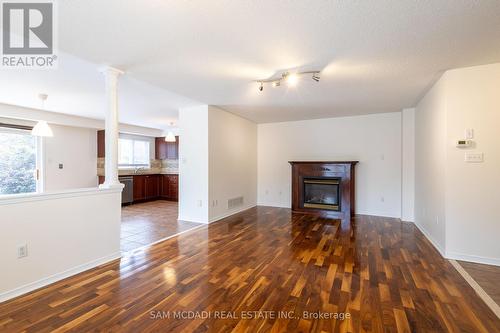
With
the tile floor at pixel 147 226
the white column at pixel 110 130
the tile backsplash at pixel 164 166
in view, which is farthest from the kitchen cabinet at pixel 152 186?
the white column at pixel 110 130

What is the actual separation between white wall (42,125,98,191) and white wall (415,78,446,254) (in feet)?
25.9

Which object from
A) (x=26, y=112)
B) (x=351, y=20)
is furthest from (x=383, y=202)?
(x=26, y=112)

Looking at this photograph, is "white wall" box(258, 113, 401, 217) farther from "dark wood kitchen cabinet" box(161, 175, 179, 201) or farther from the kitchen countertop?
the kitchen countertop

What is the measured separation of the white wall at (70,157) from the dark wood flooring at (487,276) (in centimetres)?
800

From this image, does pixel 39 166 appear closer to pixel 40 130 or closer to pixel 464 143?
pixel 40 130

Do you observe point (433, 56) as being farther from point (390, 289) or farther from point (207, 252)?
point (207, 252)

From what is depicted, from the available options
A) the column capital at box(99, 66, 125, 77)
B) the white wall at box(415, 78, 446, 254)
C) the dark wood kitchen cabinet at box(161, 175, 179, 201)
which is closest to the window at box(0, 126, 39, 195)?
the dark wood kitchen cabinet at box(161, 175, 179, 201)

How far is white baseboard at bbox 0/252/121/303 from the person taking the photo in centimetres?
204

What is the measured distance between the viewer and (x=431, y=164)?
3.53 meters

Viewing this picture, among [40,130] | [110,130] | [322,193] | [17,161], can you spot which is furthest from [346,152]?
[17,161]

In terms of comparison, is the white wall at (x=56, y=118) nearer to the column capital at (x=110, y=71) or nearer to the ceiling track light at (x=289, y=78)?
the column capital at (x=110, y=71)

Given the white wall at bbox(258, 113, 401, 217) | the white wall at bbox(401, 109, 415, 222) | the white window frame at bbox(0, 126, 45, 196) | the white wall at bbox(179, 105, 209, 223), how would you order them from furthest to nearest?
the white window frame at bbox(0, 126, 45, 196)
the white wall at bbox(258, 113, 401, 217)
the white wall at bbox(401, 109, 415, 222)
the white wall at bbox(179, 105, 209, 223)

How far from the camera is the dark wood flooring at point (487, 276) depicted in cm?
Result: 213

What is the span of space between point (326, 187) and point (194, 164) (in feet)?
10.1
